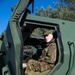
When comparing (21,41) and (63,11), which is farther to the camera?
(63,11)

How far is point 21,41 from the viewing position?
3.73 meters

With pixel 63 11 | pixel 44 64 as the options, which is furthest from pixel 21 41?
pixel 63 11

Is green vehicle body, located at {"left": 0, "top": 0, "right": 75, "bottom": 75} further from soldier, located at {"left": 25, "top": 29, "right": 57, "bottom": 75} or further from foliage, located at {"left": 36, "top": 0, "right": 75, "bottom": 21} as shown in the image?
foliage, located at {"left": 36, "top": 0, "right": 75, "bottom": 21}

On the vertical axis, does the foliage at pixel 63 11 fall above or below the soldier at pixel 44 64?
above

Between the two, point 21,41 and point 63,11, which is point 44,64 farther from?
point 63,11

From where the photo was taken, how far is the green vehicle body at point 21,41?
3707 millimetres

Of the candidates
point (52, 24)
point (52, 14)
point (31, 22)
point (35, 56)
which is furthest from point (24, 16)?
point (52, 14)

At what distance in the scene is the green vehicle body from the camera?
3707mm

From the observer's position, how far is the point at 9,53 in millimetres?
3969

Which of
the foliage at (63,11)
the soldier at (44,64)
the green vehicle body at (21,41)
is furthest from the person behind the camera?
the foliage at (63,11)

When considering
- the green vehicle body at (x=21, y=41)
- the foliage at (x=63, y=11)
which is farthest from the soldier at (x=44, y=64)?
the foliage at (x=63, y=11)

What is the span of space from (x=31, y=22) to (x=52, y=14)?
2711 cm

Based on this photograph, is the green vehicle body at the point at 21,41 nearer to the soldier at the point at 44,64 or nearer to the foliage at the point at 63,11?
the soldier at the point at 44,64

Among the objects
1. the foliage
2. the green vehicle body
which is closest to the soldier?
the green vehicle body
